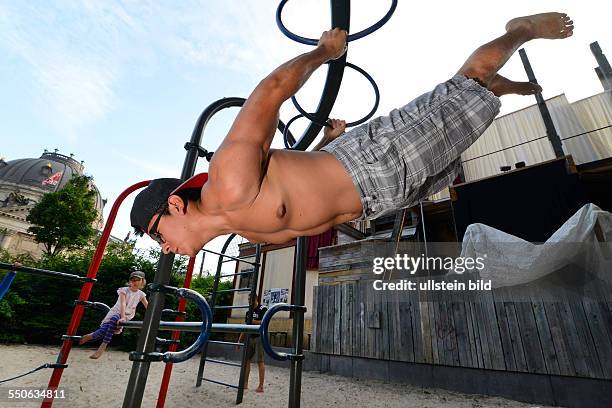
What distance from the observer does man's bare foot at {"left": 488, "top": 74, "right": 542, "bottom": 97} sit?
1.77 metres

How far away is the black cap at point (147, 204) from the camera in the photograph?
1.54 meters

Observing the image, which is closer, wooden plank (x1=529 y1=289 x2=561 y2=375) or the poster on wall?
wooden plank (x1=529 y1=289 x2=561 y2=375)

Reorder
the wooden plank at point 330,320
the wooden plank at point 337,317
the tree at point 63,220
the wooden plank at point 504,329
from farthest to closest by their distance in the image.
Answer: the tree at point 63,220
the wooden plank at point 330,320
the wooden plank at point 337,317
the wooden plank at point 504,329

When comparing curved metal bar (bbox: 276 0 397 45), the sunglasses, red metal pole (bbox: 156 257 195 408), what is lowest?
red metal pole (bbox: 156 257 195 408)

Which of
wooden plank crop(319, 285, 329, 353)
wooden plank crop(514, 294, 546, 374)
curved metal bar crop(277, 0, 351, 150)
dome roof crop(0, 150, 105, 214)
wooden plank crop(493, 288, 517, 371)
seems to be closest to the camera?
curved metal bar crop(277, 0, 351, 150)

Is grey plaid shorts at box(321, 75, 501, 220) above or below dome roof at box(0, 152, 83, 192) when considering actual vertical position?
below

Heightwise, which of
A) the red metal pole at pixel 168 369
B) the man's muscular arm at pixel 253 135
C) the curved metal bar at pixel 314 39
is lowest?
the red metal pole at pixel 168 369

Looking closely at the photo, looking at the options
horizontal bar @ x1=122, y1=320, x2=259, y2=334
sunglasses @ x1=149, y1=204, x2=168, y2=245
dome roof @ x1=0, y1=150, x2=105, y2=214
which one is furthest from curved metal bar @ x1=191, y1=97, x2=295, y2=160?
dome roof @ x1=0, y1=150, x2=105, y2=214

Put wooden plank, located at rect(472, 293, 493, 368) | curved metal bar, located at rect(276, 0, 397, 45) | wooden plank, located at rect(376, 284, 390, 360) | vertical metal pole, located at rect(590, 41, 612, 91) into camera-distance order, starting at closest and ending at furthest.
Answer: curved metal bar, located at rect(276, 0, 397, 45) < wooden plank, located at rect(472, 293, 493, 368) < wooden plank, located at rect(376, 284, 390, 360) < vertical metal pole, located at rect(590, 41, 612, 91)

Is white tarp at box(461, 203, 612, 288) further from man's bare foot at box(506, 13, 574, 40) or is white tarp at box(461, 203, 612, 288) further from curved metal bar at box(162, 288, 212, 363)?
curved metal bar at box(162, 288, 212, 363)

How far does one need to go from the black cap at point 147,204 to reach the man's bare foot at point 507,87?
2.00 meters

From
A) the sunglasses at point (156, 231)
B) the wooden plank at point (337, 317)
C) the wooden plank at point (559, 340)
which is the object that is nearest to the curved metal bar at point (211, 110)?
the sunglasses at point (156, 231)

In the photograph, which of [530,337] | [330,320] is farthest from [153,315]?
[330,320]

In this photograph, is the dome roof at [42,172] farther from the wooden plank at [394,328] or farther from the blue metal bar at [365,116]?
the blue metal bar at [365,116]
